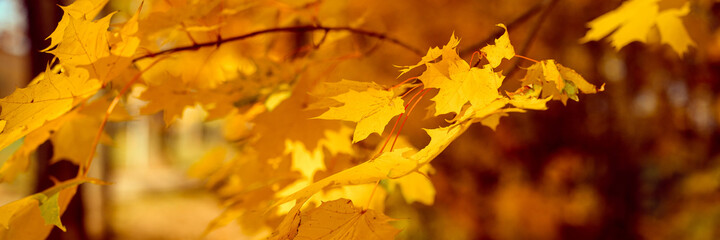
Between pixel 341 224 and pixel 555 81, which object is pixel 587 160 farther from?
pixel 341 224

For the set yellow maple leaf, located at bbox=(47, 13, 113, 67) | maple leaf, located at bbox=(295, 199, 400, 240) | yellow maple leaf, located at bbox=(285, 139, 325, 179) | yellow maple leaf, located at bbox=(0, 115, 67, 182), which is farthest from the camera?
yellow maple leaf, located at bbox=(285, 139, 325, 179)

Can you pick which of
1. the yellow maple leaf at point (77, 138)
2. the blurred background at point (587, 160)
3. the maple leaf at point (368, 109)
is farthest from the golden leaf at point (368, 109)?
the blurred background at point (587, 160)

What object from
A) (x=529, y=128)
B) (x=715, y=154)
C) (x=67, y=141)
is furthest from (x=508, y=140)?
(x=67, y=141)

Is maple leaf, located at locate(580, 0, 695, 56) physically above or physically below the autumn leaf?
above

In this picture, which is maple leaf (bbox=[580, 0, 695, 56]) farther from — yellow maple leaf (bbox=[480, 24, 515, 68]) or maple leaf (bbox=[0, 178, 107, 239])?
maple leaf (bbox=[0, 178, 107, 239])

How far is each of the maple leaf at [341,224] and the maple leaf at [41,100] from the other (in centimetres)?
43

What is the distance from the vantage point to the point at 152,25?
0.82m

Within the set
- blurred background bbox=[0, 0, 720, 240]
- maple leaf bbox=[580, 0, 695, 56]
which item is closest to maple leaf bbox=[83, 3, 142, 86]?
maple leaf bbox=[580, 0, 695, 56]

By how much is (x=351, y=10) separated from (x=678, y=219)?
272 cm

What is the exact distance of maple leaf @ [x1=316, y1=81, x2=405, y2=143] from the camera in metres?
0.64

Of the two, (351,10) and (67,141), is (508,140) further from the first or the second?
(67,141)

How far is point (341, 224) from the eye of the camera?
23.5 inches

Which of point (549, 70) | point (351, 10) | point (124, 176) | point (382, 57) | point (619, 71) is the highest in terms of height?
point (124, 176)

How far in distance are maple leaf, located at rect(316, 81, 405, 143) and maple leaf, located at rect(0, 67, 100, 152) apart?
1.32 ft
